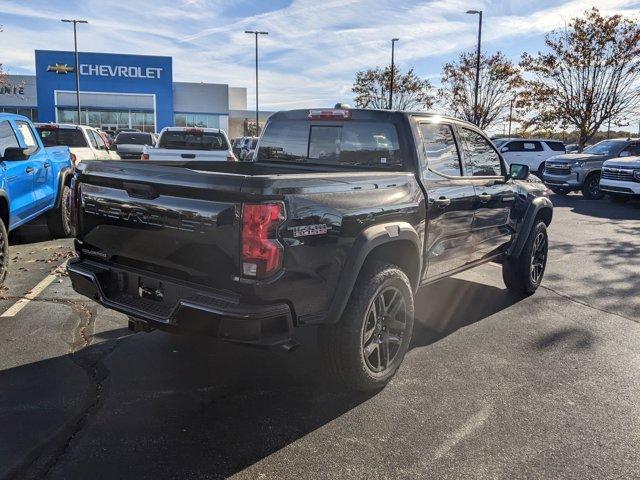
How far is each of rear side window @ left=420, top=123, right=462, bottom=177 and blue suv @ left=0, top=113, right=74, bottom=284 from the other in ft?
14.5

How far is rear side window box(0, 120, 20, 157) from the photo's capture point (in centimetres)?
670

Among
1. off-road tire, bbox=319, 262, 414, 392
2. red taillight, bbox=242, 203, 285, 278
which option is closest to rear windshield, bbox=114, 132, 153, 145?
off-road tire, bbox=319, 262, 414, 392

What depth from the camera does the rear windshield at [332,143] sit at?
4.34 meters

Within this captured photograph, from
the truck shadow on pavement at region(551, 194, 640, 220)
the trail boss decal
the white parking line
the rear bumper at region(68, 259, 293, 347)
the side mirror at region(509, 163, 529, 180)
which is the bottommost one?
the white parking line

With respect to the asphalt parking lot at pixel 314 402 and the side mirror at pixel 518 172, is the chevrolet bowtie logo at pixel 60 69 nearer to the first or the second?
the asphalt parking lot at pixel 314 402

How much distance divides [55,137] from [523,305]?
9.63 metres

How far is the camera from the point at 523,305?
5832 millimetres

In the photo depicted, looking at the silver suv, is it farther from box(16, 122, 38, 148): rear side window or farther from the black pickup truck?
box(16, 122, 38, 148): rear side window

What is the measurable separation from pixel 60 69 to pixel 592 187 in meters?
46.7

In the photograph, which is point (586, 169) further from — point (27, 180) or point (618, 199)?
point (27, 180)

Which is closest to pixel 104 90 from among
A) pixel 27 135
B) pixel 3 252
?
pixel 27 135

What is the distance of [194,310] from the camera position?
9.84 ft

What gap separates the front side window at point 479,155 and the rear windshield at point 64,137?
8.80 meters

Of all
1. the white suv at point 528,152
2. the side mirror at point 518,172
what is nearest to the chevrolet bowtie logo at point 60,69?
the white suv at point 528,152
